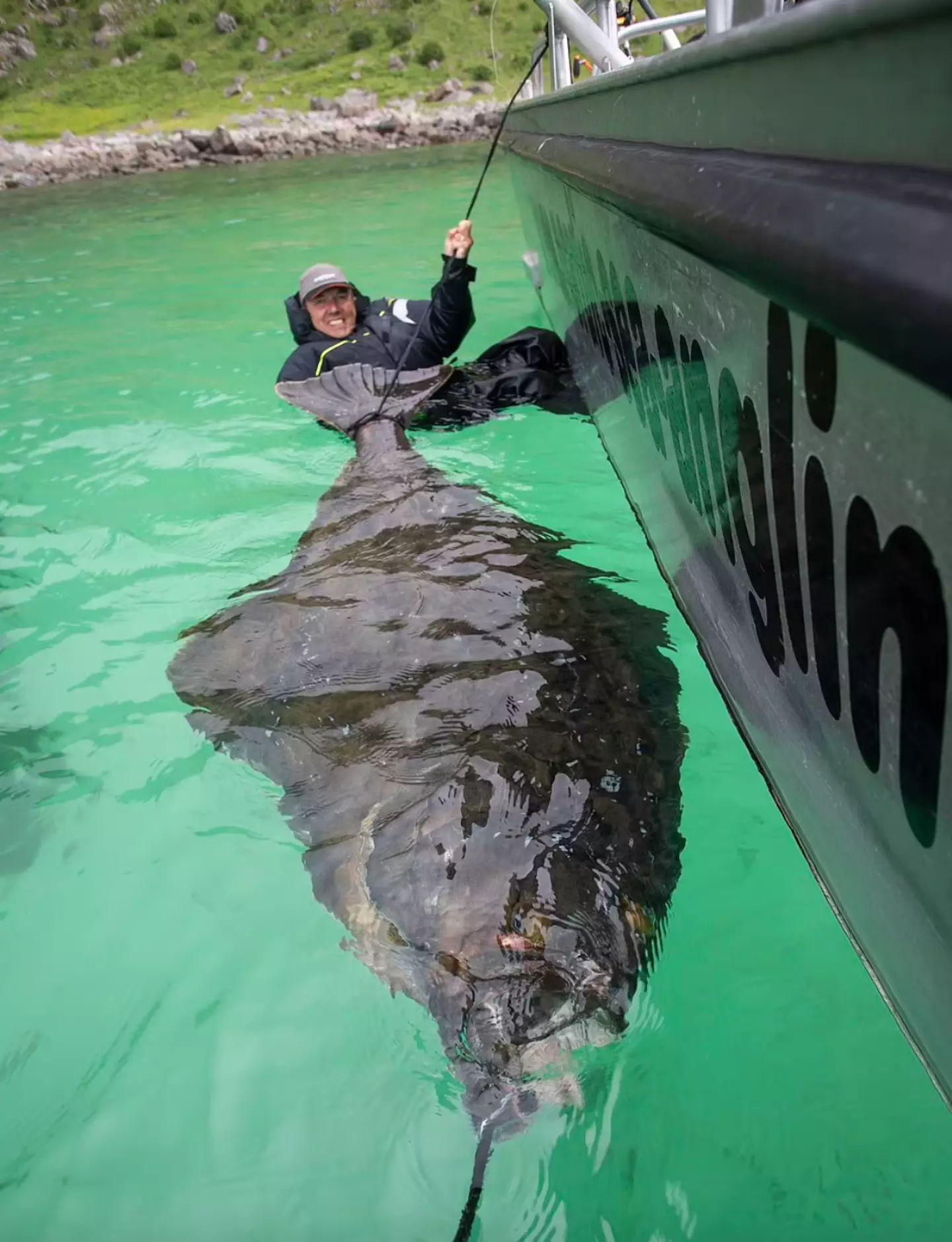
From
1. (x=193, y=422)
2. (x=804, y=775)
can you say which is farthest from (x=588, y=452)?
(x=804, y=775)

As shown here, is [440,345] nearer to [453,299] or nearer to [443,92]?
[453,299]

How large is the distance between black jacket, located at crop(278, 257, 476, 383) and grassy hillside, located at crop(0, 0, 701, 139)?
2765cm

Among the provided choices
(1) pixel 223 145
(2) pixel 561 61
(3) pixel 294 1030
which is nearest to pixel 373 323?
(2) pixel 561 61

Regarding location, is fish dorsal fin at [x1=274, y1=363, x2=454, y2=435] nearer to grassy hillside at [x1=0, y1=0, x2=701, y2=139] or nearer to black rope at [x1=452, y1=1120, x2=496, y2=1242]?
black rope at [x1=452, y1=1120, x2=496, y2=1242]

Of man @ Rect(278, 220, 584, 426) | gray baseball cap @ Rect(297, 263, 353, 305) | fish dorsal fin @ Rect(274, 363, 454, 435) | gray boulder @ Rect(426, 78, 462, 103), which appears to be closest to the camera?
fish dorsal fin @ Rect(274, 363, 454, 435)

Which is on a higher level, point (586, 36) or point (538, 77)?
point (538, 77)

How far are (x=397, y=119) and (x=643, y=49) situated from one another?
810 centimetres

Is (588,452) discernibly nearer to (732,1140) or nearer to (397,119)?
(732,1140)

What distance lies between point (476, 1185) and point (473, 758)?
0.91 metres

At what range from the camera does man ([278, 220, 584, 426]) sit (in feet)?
15.6

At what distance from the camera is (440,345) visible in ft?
16.7

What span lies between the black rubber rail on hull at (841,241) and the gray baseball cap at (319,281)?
4210 mm

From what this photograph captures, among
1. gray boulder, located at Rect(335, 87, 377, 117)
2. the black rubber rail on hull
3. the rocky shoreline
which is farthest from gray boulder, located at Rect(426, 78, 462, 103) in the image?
the black rubber rail on hull

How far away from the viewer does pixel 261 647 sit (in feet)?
8.78
